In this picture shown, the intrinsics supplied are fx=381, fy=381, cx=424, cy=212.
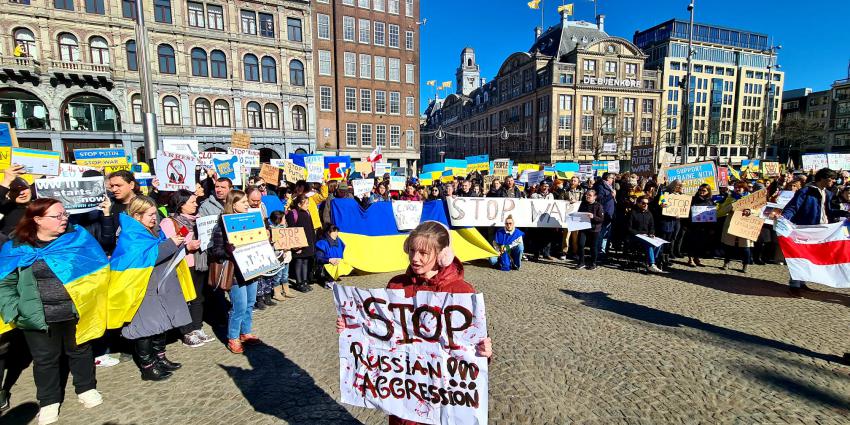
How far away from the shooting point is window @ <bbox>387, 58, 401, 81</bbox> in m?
39.9

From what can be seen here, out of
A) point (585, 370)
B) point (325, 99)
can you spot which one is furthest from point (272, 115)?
point (585, 370)

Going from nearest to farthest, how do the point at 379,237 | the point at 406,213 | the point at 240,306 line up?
the point at 240,306
the point at 379,237
the point at 406,213

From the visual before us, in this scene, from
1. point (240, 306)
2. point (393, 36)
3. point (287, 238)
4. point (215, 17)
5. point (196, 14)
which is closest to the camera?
point (240, 306)

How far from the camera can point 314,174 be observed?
506 inches

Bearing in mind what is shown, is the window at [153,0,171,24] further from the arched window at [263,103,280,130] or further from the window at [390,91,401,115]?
the window at [390,91,401,115]

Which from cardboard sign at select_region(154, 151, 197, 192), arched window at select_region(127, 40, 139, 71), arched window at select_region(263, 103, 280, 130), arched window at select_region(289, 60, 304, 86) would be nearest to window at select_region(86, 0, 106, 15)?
arched window at select_region(127, 40, 139, 71)

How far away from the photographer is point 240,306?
4508 millimetres

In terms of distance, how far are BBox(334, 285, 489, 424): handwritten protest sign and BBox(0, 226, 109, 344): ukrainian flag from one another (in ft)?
8.41

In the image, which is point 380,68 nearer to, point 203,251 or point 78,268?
point 203,251

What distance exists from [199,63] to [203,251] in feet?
103

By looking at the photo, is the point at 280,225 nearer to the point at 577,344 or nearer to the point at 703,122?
the point at 577,344

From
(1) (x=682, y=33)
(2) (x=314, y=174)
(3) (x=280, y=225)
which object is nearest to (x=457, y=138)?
(1) (x=682, y=33)

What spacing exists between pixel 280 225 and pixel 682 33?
82.6 meters

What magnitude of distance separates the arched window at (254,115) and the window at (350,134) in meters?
8.66
